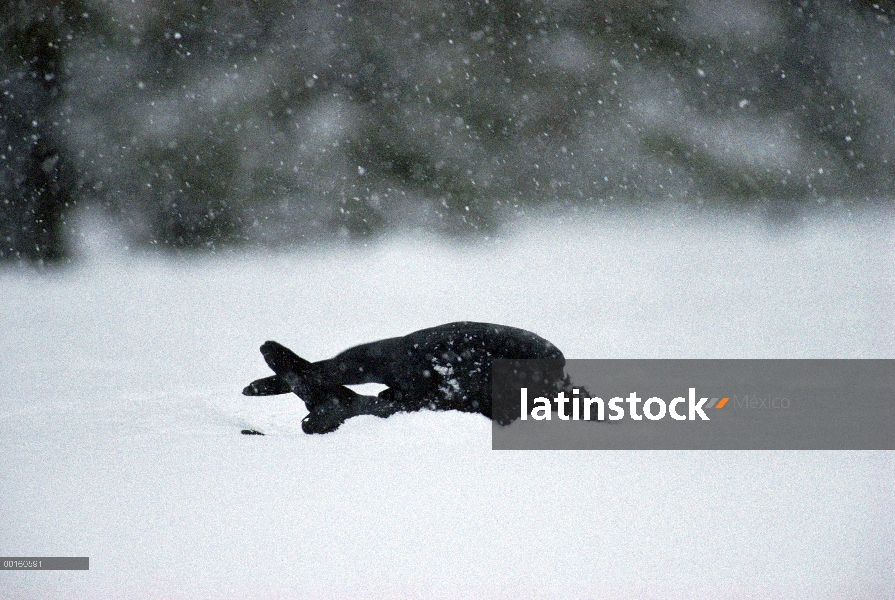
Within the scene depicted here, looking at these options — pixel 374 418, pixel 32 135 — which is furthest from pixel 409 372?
pixel 32 135

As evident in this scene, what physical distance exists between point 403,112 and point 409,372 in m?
0.67

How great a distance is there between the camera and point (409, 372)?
154cm

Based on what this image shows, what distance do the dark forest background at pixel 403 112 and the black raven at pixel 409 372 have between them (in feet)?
0.95

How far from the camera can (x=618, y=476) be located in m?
1.42

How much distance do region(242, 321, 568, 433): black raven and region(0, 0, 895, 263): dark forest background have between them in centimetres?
29

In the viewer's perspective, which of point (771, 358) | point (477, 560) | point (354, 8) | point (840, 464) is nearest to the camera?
point (477, 560)

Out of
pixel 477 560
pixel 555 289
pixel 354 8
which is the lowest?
pixel 477 560

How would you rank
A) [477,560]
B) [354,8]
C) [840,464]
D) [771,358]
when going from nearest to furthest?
[477,560]
[840,464]
[771,358]
[354,8]

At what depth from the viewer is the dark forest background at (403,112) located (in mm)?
1684

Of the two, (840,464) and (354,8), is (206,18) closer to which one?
(354,8)

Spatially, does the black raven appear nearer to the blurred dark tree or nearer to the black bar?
the black bar

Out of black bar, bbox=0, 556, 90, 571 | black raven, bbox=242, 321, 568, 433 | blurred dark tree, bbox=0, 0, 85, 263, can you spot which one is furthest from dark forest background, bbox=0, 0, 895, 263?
black bar, bbox=0, 556, 90, 571

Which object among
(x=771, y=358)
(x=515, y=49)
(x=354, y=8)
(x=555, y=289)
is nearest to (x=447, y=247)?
(x=555, y=289)

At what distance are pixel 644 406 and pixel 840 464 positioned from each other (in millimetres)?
432
